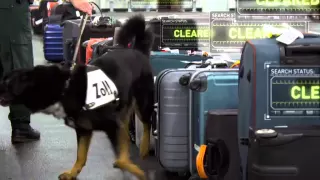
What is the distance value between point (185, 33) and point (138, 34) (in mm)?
715

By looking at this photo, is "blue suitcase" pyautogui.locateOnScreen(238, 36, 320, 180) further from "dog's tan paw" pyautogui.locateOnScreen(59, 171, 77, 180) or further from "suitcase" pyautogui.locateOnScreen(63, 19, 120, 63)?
"suitcase" pyautogui.locateOnScreen(63, 19, 120, 63)

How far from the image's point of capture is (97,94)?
3072 millimetres

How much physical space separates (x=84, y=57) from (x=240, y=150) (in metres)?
3.56

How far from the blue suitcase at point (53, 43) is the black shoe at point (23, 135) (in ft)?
14.1

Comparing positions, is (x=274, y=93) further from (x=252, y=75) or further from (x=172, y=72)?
(x=172, y=72)

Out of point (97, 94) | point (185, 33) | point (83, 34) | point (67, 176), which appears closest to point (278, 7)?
point (97, 94)

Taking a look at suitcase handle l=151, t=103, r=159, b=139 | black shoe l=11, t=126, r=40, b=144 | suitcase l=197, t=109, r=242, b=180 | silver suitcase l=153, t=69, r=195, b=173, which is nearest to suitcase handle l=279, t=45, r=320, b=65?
suitcase l=197, t=109, r=242, b=180

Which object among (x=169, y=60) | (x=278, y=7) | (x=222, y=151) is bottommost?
(x=222, y=151)

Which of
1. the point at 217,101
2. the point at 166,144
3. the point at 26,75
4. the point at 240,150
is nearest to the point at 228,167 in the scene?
the point at 240,150

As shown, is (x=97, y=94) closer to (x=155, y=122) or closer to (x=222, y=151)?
(x=155, y=122)

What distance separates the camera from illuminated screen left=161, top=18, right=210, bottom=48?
440cm

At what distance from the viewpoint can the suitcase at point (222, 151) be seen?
106 inches

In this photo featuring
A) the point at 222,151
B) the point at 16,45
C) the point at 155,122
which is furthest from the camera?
the point at 16,45

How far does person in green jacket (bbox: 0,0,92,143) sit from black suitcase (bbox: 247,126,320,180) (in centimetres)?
258
